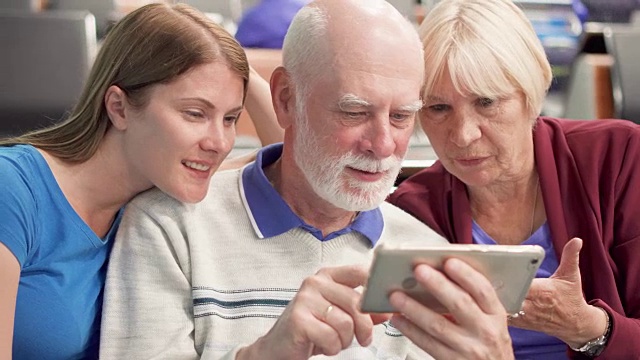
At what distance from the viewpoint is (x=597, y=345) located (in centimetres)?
179

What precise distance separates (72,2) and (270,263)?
4172 millimetres

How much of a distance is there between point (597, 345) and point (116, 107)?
98cm

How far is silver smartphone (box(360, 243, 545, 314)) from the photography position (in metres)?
1.18

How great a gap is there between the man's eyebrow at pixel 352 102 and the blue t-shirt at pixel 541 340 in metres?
0.53

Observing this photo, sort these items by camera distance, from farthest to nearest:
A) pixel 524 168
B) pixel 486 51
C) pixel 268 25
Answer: pixel 268 25 → pixel 524 168 → pixel 486 51

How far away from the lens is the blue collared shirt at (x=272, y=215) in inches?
68.1

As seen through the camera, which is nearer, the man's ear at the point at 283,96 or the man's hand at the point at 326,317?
the man's hand at the point at 326,317

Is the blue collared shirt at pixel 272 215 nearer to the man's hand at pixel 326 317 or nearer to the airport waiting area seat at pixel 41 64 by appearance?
the man's hand at pixel 326 317

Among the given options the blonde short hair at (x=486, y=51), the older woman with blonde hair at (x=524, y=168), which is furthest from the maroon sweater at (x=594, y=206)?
the blonde short hair at (x=486, y=51)

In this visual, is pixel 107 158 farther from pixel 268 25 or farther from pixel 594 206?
pixel 268 25

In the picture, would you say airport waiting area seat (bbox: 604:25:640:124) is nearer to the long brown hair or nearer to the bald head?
the bald head

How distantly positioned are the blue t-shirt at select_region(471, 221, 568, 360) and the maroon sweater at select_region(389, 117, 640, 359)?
45 millimetres

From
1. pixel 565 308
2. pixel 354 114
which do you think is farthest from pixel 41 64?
pixel 565 308

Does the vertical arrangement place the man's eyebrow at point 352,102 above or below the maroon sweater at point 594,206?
above
